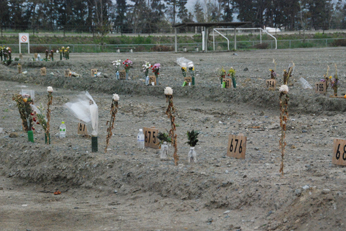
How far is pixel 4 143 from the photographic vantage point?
30.6ft

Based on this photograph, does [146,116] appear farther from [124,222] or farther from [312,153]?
[124,222]

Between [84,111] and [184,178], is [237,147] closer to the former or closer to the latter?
[184,178]

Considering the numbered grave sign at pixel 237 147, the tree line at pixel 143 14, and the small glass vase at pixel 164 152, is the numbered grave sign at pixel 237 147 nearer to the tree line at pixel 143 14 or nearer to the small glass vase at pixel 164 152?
the small glass vase at pixel 164 152

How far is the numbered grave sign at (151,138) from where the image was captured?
8.66 metres

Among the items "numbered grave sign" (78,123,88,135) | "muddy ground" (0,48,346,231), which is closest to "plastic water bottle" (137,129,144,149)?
"muddy ground" (0,48,346,231)

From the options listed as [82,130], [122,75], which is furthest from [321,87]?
[122,75]

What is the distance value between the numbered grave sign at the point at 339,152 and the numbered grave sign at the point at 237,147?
1506 millimetres

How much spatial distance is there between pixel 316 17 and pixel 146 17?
3117 cm

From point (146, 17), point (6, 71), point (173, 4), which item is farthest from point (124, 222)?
point (173, 4)

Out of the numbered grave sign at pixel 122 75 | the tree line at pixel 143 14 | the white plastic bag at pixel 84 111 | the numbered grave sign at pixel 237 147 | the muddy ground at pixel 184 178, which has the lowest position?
the muddy ground at pixel 184 178

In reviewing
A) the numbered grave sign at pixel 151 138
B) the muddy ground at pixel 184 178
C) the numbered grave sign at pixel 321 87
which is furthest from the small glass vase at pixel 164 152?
the numbered grave sign at pixel 321 87

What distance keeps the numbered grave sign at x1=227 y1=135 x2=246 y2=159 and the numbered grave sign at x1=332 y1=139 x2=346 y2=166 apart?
1.51m

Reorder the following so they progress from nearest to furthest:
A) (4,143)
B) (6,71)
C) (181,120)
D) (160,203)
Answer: (160,203) < (4,143) < (181,120) < (6,71)

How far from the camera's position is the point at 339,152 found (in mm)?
6797
